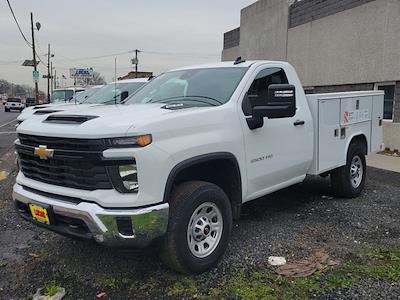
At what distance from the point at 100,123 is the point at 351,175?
4.51 metres

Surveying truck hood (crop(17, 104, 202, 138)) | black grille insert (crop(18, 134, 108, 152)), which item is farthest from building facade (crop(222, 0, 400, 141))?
black grille insert (crop(18, 134, 108, 152))

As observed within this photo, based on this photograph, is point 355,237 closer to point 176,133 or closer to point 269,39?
point 176,133

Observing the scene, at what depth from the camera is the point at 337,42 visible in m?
13.8

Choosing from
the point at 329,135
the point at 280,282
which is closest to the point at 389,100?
the point at 329,135

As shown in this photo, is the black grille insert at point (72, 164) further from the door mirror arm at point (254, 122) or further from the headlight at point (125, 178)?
the door mirror arm at point (254, 122)

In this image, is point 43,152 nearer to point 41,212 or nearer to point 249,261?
point 41,212

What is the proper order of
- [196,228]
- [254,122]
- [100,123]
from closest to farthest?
1. [100,123]
2. [196,228]
3. [254,122]

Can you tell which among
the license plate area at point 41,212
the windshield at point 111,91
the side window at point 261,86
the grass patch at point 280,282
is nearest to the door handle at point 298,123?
the side window at point 261,86

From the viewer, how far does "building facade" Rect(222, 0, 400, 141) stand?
467 inches

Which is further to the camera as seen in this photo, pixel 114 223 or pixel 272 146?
pixel 272 146

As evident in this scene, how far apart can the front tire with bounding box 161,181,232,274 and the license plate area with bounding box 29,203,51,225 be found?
102 cm

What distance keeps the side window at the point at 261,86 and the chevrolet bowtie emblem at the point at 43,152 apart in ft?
6.31

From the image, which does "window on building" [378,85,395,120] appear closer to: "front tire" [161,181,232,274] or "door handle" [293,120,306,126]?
"door handle" [293,120,306,126]

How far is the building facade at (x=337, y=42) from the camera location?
11867 millimetres
